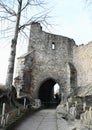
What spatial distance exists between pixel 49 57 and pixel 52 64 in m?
0.73

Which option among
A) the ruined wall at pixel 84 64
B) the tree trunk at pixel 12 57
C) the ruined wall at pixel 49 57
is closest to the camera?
the tree trunk at pixel 12 57

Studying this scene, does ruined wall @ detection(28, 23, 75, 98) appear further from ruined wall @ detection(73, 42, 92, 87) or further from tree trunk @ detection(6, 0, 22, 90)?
tree trunk @ detection(6, 0, 22, 90)

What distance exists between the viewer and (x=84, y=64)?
60.4ft

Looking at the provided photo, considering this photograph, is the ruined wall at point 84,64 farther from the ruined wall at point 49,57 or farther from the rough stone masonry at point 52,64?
the ruined wall at point 49,57

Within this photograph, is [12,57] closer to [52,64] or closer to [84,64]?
[52,64]

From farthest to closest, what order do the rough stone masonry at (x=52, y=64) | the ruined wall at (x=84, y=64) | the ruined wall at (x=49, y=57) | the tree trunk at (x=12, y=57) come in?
the ruined wall at (x=49, y=57) → the rough stone masonry at (x=52, y=64) → the ruined wall at (x=84, y=64) → the tree trunk at (x=12, y=57)

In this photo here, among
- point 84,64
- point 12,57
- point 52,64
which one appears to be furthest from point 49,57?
point 12,57

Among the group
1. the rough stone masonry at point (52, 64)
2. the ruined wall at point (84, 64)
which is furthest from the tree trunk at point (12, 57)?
the ruined wall at point (84, 64)

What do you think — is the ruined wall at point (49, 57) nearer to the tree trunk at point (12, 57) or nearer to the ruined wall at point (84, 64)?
the ruined wall at point (84, 64)

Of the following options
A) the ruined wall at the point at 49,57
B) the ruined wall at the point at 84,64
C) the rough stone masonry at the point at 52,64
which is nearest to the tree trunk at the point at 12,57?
the rough stone masonry at the point at 52,64

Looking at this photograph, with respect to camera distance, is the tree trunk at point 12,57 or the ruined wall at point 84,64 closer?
the tree trunk at point 12,57

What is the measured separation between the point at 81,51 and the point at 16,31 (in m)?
9.94

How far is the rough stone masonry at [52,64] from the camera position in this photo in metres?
17.8

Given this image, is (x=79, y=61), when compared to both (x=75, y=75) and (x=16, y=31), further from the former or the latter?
(x=16, y=31)
